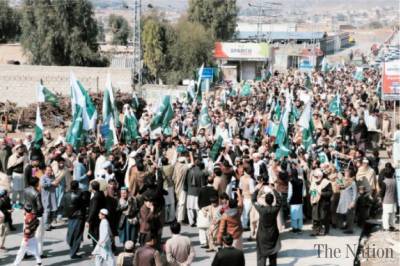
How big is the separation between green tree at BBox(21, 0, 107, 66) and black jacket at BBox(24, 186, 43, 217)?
36.7m

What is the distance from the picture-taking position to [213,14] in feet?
248

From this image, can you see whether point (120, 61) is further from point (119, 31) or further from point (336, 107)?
point (119, 31)

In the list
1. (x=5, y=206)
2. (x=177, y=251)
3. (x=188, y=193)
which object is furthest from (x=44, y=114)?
(x=177, y=251)

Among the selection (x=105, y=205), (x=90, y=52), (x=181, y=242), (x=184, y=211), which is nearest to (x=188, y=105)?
(x=184, y=211)

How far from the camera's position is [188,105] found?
28.0 meters

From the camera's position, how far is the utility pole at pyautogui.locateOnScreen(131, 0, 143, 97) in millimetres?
34344

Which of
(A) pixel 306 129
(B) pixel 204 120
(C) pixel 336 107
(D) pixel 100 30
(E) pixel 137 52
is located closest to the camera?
(A) pixel 306 129

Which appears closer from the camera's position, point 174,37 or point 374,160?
point 374,160

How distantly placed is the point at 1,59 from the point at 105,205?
156ft

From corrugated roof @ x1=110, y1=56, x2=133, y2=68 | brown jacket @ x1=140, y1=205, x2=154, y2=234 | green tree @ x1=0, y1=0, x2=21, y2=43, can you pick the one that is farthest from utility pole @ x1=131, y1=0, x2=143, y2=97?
green tree @ x1=0, y1=0, x2=21, y2=43

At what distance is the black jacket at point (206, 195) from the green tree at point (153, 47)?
38.3 metres

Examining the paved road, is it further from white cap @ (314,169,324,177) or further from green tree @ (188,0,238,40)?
green tree @ (188,0,238,40)

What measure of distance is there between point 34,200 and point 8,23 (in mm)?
64919

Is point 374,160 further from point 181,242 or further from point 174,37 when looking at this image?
point 174,37
